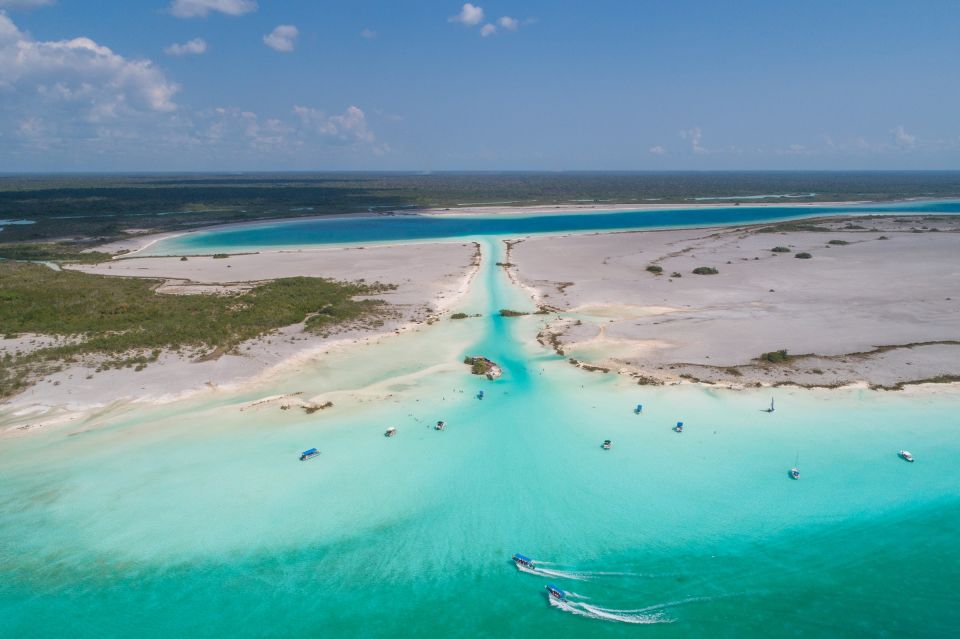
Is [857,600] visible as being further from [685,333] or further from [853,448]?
[685,333]

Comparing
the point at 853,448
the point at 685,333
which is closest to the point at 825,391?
the point at 853,448

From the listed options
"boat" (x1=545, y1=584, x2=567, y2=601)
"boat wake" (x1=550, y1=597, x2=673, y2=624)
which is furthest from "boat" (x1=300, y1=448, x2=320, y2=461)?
"boat wake" (x1=550, y1=597, x2=673, y2=624)

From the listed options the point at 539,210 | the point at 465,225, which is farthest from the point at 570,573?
the point at 539,210

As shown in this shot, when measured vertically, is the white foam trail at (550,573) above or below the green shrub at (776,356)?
below

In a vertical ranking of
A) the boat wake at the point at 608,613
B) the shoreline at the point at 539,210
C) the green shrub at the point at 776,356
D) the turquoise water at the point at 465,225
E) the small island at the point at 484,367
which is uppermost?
the shoreline at the point at 539,210

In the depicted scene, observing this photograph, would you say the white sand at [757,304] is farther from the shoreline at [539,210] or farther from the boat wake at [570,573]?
the shoreline at [539,210]

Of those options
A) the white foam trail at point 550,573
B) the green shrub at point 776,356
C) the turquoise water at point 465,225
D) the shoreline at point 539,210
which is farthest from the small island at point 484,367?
the shoreline at point 539,210
